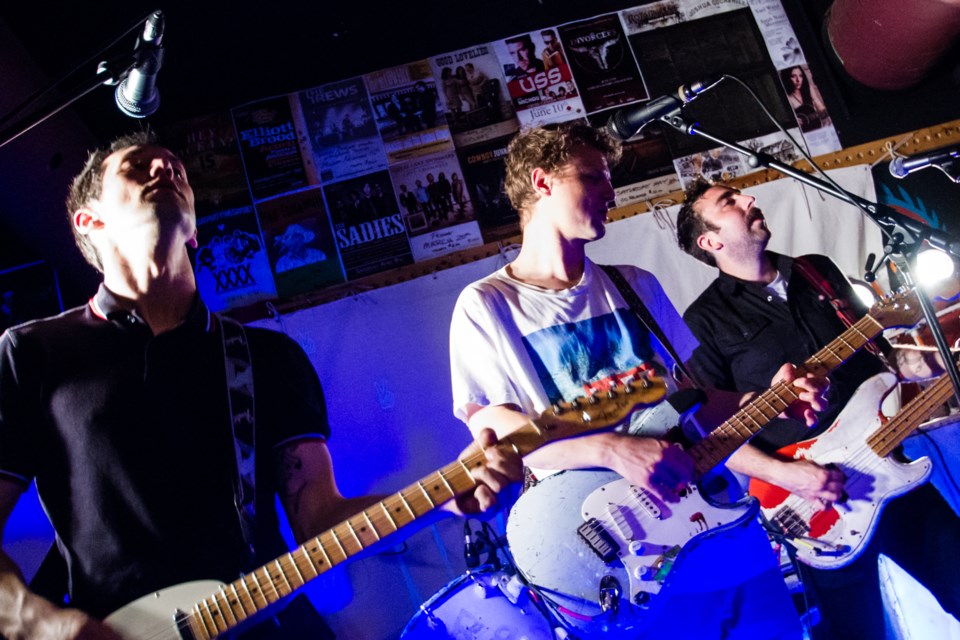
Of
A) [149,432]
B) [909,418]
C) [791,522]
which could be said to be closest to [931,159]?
[909,418]

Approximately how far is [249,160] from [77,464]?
6.89 ft

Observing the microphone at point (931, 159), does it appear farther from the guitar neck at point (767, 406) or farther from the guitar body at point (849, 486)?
the guitar body at point (849, 486)

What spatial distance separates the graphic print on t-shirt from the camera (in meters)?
2.20

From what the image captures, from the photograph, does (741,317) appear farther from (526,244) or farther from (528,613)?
(528,613)

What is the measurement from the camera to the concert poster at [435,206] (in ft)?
11.2

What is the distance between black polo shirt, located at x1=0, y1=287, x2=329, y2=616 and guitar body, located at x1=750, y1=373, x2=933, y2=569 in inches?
76.8

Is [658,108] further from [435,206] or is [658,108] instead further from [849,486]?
[849,486]

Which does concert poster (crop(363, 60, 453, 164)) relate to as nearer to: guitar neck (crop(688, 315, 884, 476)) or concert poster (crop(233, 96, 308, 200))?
concert poster (crop(233, 96, 308, 200))

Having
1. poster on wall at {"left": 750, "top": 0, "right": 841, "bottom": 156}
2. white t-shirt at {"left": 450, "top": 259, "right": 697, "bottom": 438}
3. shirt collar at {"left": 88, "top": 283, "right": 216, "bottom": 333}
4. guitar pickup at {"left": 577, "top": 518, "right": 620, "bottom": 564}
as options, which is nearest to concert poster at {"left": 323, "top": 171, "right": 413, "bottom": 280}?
white t-shirt at {"left": 450, "top": 259, "right": 697, "bottom": 438}

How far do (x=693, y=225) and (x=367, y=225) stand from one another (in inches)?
68.1

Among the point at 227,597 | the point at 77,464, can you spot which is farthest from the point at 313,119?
the point at 227,597

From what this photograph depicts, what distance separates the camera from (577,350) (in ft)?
7.41

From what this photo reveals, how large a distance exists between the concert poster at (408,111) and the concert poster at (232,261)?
0.86 m

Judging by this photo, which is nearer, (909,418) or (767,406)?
(767,406)
